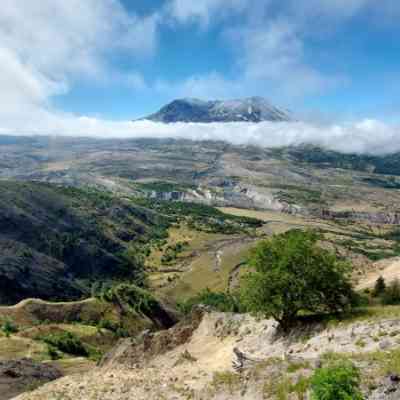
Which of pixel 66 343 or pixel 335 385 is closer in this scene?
pixel 335 385

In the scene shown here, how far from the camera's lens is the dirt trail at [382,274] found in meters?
61.9

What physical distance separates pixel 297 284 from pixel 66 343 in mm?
47936

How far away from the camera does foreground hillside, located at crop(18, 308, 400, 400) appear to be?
70.0 ft

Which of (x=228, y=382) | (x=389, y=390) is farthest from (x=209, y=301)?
(x=389, y=390)

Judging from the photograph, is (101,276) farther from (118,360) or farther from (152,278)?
(118,360)

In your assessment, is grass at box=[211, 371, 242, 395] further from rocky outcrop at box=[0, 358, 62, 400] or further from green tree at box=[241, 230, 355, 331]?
rocky outcrop at box=[0, 358, 62, 400]

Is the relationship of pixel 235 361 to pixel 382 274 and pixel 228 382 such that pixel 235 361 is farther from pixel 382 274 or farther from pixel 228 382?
pixel 382 274

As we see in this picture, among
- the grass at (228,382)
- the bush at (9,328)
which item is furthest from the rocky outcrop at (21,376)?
the grass at (228,382)

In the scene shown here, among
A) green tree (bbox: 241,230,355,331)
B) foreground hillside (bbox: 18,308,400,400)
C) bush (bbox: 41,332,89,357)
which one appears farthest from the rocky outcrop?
green tree (bbox: 241,230,355,331)

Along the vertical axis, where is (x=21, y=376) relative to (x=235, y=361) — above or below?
below

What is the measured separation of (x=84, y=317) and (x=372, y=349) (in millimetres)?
74589

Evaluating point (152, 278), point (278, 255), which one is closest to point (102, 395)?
point (278, 255)

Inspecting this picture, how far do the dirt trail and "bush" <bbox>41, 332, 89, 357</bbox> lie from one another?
46.9 m

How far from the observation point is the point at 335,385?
655 inches
